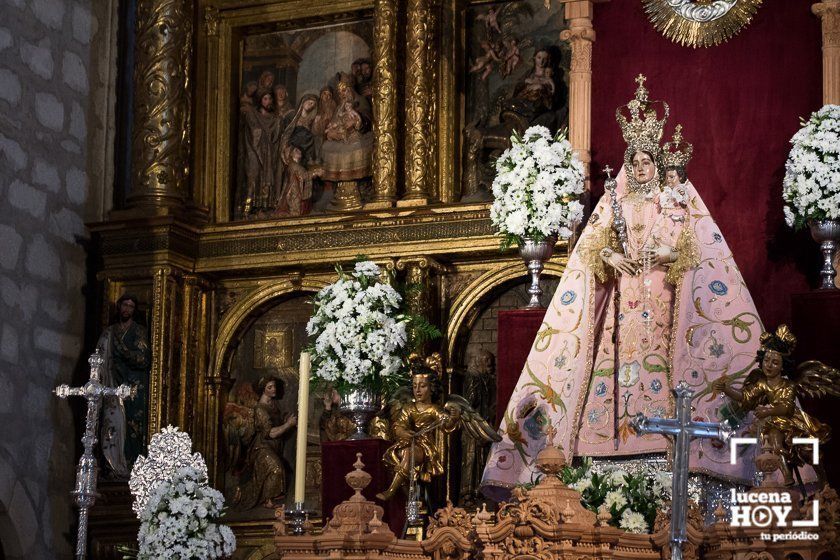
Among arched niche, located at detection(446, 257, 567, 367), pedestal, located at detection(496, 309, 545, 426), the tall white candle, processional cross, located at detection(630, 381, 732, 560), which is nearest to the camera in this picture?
processional cross, located at detection(630, 381, 732, 560)

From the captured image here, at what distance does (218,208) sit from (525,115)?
289 cm

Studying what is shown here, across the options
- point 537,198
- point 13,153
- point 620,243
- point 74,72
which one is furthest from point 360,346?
point 74,72

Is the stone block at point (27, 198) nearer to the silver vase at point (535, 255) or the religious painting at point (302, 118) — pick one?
the religious painting at point (302, 118)

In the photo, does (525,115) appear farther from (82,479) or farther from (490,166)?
(82,479)

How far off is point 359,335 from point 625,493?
9.92 feet

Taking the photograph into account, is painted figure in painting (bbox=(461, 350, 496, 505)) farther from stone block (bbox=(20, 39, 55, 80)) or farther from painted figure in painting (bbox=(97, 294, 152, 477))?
stone block (bbox=(20, 39, 55, 80))

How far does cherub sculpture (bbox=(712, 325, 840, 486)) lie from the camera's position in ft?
34.0

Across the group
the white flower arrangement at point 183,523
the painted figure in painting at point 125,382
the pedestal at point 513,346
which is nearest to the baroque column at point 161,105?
the painted figure in painting at point 125,382

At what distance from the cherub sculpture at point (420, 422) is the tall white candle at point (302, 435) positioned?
2.26m

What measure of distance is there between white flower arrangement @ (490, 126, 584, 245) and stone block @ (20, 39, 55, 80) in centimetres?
468

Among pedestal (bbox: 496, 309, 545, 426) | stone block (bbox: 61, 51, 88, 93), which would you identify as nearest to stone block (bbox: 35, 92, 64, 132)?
stone block (bbox: 61, 51, 88, 93)

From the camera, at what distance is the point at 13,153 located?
1497 cm

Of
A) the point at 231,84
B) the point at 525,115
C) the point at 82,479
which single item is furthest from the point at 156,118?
the point at 82,479

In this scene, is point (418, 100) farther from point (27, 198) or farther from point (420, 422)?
point (420, 422)
